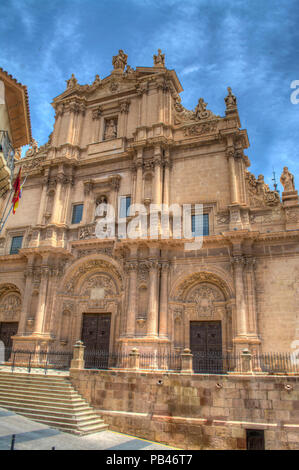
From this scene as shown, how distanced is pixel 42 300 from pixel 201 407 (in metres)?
12.3

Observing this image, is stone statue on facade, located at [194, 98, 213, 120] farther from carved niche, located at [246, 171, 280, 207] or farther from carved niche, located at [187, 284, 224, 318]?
carved niche, located at [187, 284, 224, 318]

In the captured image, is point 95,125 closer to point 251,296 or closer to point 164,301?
point 164,301

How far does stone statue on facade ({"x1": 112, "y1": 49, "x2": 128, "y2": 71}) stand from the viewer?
27.8m

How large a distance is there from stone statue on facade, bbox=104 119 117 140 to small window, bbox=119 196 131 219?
5576 millimetres

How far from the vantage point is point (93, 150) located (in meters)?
25.8

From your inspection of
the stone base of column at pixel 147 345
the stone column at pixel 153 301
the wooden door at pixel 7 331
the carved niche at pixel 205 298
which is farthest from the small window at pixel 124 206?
the wooden door at pixel 7 331

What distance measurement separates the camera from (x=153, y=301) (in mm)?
19234

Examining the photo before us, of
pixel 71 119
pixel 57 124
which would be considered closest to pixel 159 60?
pixel 71 119

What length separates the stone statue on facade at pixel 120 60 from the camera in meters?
27.8

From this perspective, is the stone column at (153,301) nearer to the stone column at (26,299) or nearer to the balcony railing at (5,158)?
the stone column at (26,299)

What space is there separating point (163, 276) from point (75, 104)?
51.2 feet

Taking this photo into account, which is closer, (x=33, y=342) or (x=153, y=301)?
(x=153, y=301)

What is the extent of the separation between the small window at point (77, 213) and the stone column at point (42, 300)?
10.9ft

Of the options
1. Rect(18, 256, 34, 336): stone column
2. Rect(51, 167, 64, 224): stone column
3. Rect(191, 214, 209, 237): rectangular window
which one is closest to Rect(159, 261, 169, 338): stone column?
Rect(191, 214, 209, 237): rectangular window
